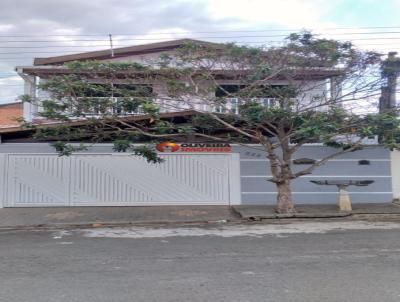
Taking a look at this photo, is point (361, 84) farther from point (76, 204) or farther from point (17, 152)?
point (17, 152)

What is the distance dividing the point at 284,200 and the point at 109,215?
5177mm

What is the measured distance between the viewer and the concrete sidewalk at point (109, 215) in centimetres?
1281

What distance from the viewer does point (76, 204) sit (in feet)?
51.6

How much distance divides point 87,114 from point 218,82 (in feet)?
13.3

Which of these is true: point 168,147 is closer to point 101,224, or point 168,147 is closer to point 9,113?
point 101,224

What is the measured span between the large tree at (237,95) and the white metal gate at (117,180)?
217 centimetres

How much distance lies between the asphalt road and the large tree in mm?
3187

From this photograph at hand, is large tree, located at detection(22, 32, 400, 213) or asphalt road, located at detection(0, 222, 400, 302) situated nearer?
asphalt road, located at detection(0, 222, 400, 302)


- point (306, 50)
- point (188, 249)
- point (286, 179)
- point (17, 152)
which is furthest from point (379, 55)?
point (17, 152)

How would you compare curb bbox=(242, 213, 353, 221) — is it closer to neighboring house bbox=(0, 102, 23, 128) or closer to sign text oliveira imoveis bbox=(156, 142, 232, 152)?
sign text oliveira imoveis bbox=(156, 142, 232, 152)

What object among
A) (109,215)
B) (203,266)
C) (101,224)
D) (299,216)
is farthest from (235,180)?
(203,266)

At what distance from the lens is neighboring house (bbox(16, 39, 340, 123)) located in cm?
1345

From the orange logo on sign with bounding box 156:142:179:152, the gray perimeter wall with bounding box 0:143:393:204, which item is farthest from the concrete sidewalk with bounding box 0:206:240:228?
the orange logo on sign with bounding box 156:142:179:152

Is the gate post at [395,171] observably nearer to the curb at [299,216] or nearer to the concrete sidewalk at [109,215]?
the curb at [299,216]
